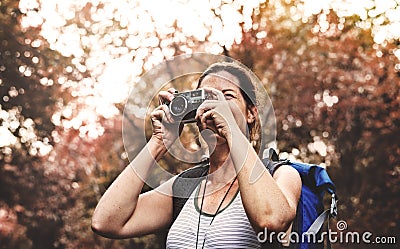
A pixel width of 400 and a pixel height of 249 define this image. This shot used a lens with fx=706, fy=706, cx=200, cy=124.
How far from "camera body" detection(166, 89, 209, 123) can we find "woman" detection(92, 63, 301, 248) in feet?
0.07

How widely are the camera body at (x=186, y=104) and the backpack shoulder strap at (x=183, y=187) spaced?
15 centimetres

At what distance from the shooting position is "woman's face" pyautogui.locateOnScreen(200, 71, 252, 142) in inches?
69.8

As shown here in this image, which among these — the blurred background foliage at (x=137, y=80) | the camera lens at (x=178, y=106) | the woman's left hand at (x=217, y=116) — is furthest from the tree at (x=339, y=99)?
the woman's left hand at (x=217, y=116)

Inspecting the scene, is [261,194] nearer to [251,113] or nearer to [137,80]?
[251,113]

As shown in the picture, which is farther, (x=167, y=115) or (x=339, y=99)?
(x=339, y=99)

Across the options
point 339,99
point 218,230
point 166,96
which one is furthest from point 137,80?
point 218,230

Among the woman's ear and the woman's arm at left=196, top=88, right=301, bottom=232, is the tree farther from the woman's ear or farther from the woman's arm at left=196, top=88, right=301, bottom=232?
the woman's arm at left=196, top=88, right=301, bottom=232

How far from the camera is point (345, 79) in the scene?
6992 mm

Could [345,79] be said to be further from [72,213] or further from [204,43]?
[72,213]

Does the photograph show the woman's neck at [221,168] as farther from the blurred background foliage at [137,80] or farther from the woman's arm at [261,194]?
the blurred background foliage at [137,80]

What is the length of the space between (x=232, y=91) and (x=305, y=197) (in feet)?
1.07

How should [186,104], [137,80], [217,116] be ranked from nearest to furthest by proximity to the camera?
1. [217,116]
2. [186,104]
3. [137,80]

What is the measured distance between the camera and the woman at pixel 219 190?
154 cm

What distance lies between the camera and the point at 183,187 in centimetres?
181
